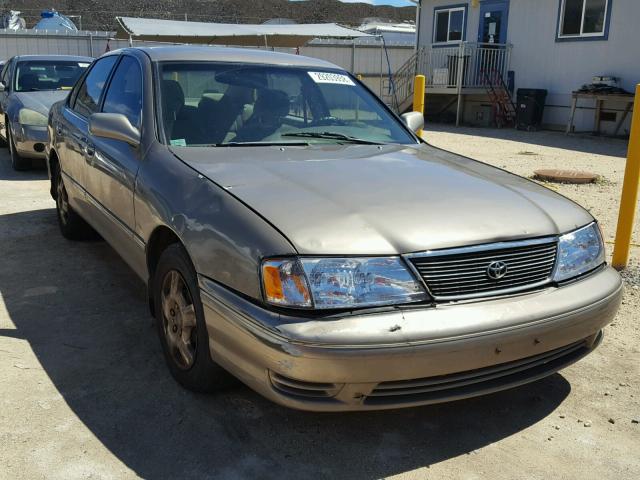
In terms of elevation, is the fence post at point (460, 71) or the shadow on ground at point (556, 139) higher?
the fence post at point (460, 71)

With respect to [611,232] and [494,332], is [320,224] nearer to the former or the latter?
[494,332]

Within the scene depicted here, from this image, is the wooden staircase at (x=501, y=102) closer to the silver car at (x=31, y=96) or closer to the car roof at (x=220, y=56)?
the silver car at (x=31, y=96)

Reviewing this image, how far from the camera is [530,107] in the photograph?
53.9 feet

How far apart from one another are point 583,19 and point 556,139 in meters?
3.31

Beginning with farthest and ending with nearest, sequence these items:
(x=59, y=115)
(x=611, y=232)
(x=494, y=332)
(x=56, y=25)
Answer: (x=56, y=25)
(x=611, y=232)
(x=59, y=115)
(x=494, y=332)

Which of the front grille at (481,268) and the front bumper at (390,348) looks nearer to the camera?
the front bumper at (390,348)

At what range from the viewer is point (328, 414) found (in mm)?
2998

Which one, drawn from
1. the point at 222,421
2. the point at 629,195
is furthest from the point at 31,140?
the point at 629,195

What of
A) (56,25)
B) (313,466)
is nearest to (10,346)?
(313,466)

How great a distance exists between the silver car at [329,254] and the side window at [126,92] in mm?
35

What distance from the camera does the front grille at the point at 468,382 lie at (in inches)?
98.7

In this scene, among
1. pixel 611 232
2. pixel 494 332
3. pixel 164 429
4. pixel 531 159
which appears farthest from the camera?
pixel 531 159

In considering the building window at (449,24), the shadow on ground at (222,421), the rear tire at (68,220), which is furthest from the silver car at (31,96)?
the building window at (449,24)

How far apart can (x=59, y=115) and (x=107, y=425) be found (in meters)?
3.53
